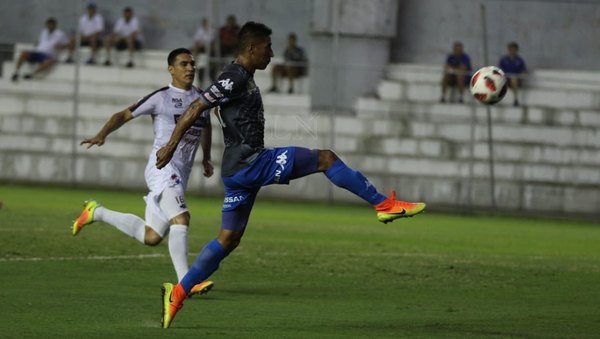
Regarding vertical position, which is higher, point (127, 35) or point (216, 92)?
point (127, 35)

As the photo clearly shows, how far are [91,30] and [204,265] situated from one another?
949 inches

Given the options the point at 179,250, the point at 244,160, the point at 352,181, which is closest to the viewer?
the point at 352,181

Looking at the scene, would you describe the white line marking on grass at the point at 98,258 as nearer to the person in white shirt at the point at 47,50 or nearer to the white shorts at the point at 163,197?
the white shorts at the point at 163,197

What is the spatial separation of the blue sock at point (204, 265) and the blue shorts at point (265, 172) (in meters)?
0.35

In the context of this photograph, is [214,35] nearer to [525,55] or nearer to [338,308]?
[525,55]

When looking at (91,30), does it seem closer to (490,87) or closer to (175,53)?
(175,53)

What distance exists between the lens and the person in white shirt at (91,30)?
3369 centimetres

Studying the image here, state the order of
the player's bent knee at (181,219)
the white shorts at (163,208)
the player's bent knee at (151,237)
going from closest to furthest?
→ the player's bent knee at (181,219)
the white shorts at (163,208)
the player's bent knee at (151,237)

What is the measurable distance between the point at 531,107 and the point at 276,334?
21759 mm

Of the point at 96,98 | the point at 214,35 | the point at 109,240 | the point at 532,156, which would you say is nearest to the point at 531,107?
the point at 532,156

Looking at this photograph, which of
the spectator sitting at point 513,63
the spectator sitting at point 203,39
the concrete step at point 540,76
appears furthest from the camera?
the spectator sitting at point 203,39

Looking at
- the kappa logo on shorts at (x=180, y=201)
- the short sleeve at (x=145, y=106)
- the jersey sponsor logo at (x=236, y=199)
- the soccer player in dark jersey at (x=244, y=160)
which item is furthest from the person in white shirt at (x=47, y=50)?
the jersey sponsor logo at (x=236, y=199)

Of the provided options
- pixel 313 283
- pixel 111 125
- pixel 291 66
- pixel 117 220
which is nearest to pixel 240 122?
pixel 111 125

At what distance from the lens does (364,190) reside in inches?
401
